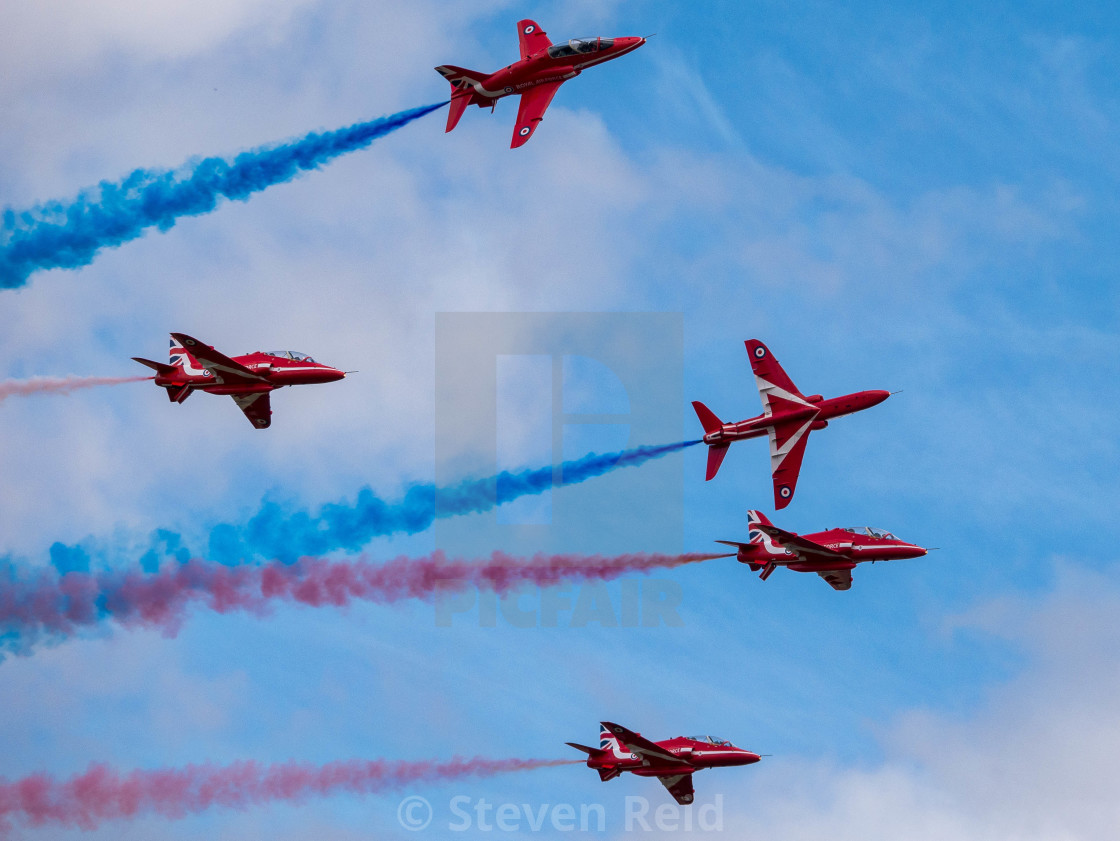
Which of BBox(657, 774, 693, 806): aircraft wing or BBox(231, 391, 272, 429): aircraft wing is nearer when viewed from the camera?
BBox(231, 391, 272, 429): aircraft wing

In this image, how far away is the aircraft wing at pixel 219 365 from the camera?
7131 cm

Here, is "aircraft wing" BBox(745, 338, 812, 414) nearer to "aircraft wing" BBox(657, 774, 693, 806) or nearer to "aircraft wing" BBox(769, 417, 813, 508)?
"aircraft wing" BBox(769, 417, 813, 508)

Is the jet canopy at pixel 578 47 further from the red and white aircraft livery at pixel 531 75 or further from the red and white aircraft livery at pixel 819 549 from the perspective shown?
the red and white aircraft livery at pixel 819 549

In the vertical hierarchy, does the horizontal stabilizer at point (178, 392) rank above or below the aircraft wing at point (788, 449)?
above

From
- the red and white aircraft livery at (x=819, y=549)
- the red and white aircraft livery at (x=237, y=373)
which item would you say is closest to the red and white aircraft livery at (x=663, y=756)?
the red and white aircraft livery at (x=819, y=549)

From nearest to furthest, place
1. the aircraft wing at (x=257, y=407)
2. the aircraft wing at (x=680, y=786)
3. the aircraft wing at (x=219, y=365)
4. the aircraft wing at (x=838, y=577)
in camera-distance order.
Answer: the aircraft wing at (x=219, y=365), the aircraft wing at (x=257, y=407), the aircraft wing at (x=680, y=786), the aircraft wing at (x=838, y=577)

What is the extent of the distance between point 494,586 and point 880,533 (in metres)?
21.2

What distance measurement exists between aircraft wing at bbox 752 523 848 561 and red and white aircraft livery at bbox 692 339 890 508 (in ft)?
13.8

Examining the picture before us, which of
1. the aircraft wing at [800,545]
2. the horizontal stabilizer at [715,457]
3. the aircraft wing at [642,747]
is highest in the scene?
the horizontal stabilizer at [715,457]

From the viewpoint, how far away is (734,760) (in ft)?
254

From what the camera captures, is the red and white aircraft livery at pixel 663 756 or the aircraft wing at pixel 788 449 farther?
the aircraft wing at pixel 788 449

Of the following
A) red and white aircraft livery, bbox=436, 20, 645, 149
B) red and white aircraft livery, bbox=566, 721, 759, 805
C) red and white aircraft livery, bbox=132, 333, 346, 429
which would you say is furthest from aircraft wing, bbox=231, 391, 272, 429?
red and white aircraft livery, bbox=566, 721, 759, 805

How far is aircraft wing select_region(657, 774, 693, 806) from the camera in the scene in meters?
78.3

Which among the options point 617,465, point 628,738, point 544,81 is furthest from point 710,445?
point 544,81
